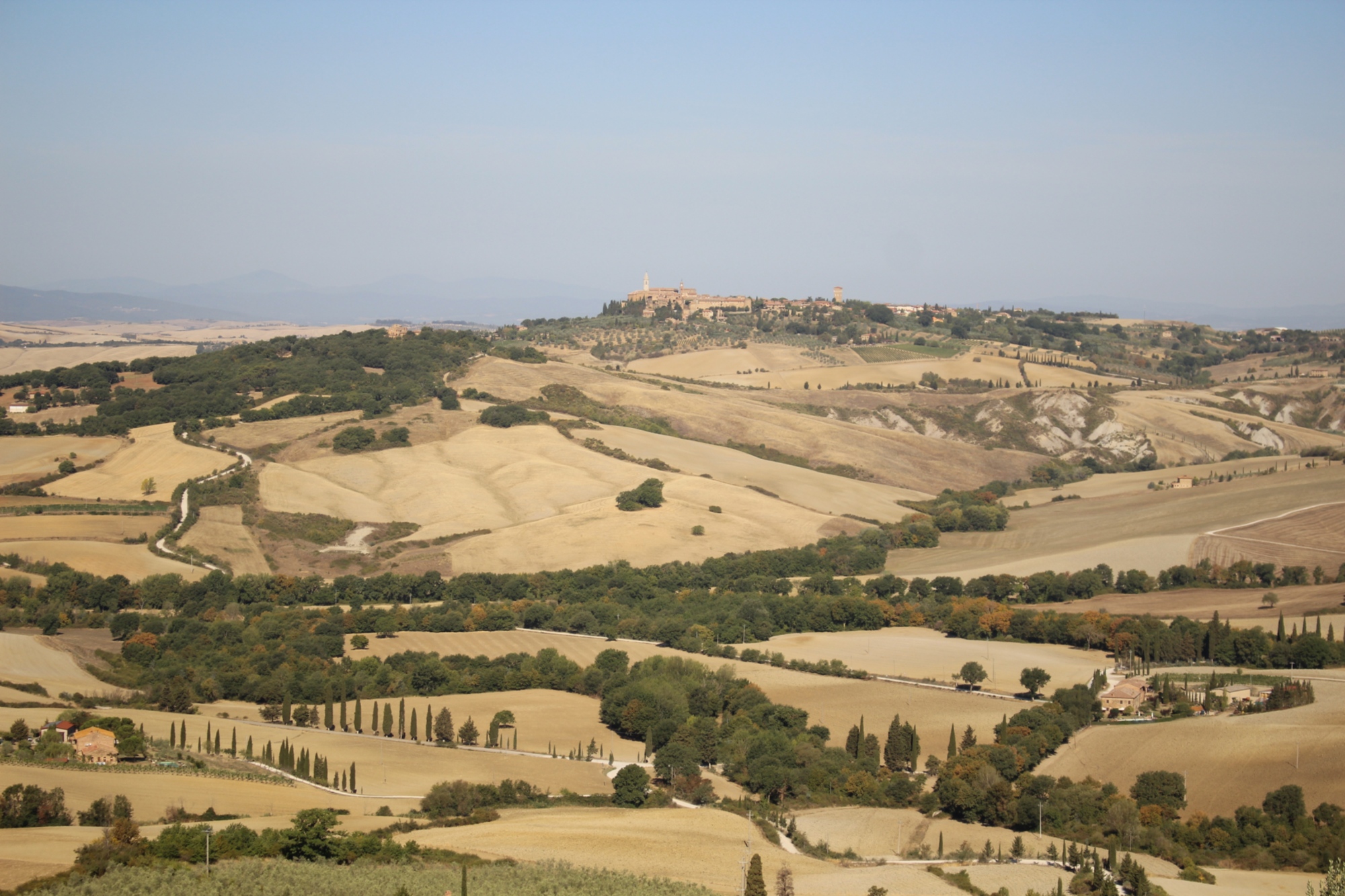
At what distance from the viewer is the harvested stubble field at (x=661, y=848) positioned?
3712 centimetres

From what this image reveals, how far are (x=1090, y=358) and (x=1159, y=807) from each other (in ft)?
470

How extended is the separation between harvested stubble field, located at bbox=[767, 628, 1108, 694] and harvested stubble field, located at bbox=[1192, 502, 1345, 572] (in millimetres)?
19835

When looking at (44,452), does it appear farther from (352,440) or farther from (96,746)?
(96,746)

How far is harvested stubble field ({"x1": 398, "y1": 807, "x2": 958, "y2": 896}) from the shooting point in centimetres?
3712

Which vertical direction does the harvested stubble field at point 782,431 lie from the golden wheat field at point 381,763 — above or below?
above

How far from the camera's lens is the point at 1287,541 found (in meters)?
80.3

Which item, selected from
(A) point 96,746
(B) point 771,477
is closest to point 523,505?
(B) point 771,477

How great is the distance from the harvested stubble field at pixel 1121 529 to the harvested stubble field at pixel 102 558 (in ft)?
151

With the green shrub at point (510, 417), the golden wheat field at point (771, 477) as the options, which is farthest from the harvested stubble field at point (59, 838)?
the green shrub at point (510, 417)

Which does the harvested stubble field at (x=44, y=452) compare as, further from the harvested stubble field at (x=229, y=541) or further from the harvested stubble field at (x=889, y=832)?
the harvested stubble field at (x=889, y=832)

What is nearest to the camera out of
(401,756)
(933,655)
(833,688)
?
(401,756)

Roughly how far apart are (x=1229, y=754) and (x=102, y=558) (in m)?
62.0

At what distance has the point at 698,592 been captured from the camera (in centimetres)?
7769

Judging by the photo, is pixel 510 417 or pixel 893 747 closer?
pixel 893 747
